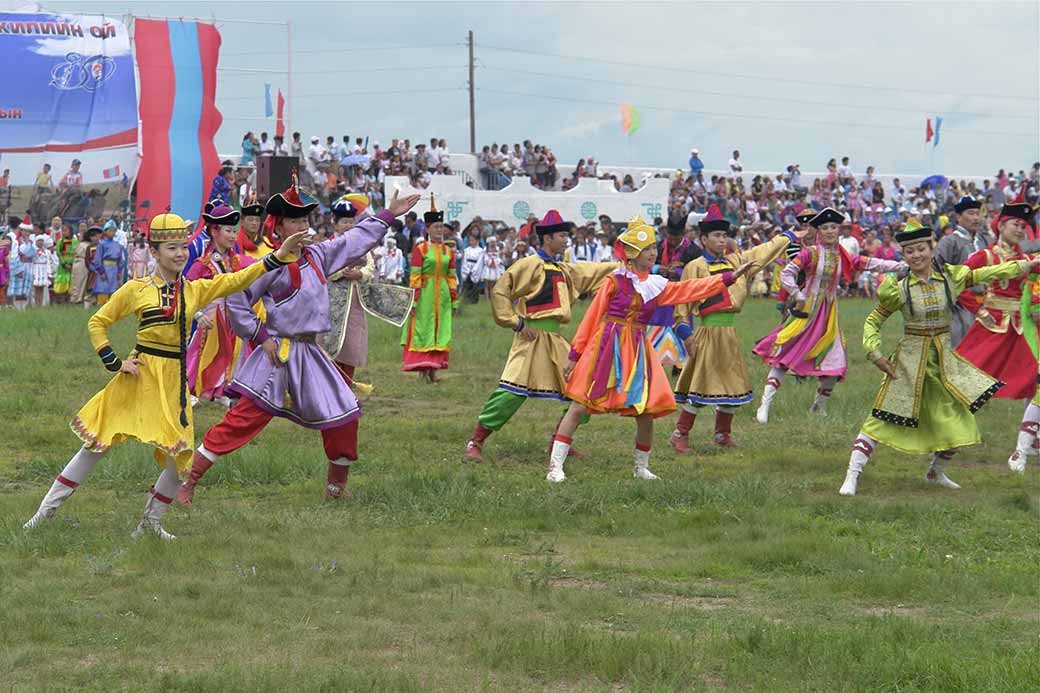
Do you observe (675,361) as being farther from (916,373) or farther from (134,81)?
(134,81)

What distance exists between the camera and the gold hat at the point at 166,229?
8.00 meters

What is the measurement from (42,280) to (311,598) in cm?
2316

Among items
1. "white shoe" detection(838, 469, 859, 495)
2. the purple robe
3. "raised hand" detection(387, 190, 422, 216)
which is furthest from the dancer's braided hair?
"white shoe" detection(838, 469, 859, 495)

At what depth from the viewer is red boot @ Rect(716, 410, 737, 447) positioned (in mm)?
12461

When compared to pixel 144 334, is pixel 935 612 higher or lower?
lower

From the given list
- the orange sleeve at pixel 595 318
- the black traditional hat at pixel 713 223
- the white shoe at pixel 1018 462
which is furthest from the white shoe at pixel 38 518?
the white shoe at pixel 1018 462

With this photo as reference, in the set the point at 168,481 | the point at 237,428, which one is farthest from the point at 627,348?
the point at 168,481

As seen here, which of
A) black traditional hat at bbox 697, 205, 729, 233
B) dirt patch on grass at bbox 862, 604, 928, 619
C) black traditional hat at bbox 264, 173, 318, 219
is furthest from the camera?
black traditional hat at bbox 697, 205, 729, 233

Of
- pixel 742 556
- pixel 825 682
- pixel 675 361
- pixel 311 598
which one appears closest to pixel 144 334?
pixel 311 598

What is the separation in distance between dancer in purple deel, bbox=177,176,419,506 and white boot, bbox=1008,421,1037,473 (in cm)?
546

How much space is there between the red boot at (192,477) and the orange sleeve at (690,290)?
3493mm

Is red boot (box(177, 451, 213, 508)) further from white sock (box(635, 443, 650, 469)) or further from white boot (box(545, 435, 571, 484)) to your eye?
white sock (box(635, 443, 650, 469))

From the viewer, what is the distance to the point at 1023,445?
11.4 meters

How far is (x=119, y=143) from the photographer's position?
29.8 m
